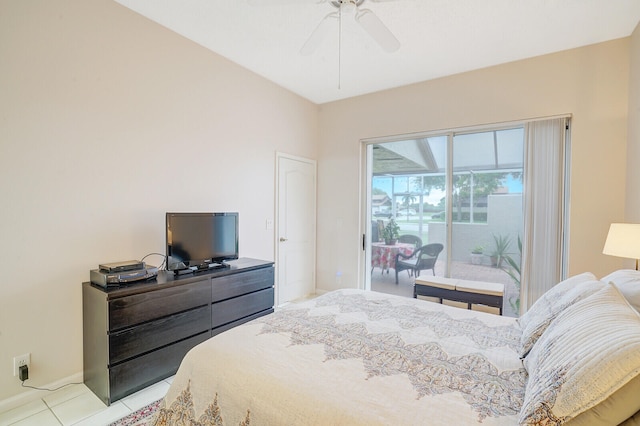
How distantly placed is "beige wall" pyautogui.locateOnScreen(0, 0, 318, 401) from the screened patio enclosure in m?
2.40

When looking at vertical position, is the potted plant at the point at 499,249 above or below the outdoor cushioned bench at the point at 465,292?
above

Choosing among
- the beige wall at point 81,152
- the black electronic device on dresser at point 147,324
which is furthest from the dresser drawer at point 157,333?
the beige wall at point 81,152

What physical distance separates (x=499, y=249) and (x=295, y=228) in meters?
2.63

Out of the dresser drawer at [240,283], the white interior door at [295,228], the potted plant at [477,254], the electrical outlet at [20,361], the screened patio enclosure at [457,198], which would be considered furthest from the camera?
the white interior door at [295,228]

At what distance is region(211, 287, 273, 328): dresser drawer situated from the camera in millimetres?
2674

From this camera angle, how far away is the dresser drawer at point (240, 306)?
2.67 meters

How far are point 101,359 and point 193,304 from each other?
0.67m

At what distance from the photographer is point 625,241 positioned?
82.4 inches

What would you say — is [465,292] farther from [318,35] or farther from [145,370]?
[145,370]

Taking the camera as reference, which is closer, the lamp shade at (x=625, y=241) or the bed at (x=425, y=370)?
the bed at (x=425, y=370)

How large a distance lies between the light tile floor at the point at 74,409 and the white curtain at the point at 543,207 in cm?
369

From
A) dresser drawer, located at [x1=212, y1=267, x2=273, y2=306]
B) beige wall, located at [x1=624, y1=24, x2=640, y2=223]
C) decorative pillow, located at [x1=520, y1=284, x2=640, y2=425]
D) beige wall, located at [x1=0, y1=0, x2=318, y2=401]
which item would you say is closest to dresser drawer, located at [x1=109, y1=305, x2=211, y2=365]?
dresser drawer, located at [x1=212, y1=267, x2=273, y2=306]

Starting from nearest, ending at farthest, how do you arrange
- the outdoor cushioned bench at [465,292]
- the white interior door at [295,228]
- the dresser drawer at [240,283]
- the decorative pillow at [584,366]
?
the decorative pillow at [584,366], the dresser drawer at [240,283], the outdoor cushioned bench at [465,292], the white interior door at [295,228]

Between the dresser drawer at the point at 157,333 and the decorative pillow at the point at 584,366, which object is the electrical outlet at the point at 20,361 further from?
the decorative pillow at the point at 584,366
